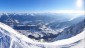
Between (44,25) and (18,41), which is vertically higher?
(44,25)

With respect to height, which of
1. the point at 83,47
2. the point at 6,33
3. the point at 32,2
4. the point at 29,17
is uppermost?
the point at 32,2

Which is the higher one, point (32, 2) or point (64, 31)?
point (32, 2)

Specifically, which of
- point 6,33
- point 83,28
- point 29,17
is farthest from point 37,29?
point 83,28

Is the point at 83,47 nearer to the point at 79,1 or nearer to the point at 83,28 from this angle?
the point at 83,28

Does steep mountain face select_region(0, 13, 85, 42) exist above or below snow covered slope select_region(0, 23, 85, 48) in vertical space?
above

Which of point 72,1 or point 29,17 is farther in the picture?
point 72,1

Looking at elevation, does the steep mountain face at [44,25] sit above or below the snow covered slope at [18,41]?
above

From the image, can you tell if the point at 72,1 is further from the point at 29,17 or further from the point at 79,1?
the point at 29,17
